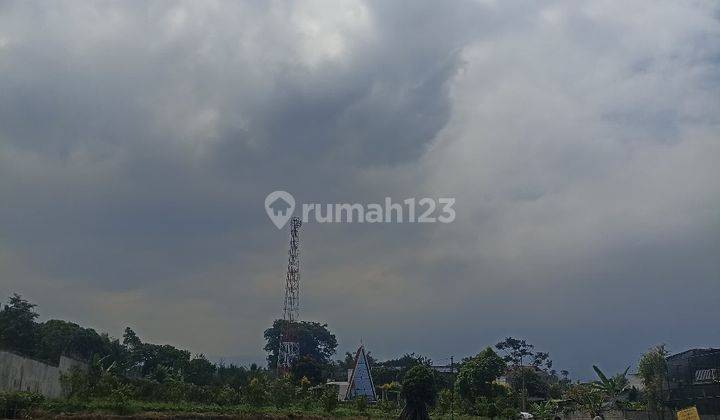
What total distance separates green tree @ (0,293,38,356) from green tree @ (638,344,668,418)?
2318 inches

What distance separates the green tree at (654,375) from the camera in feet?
153

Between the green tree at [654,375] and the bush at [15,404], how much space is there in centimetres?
4088

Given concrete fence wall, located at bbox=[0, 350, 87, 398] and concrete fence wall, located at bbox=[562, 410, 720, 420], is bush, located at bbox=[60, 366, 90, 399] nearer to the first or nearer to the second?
concrete fence wall, located at bbox=[0, 350, 87, 398]

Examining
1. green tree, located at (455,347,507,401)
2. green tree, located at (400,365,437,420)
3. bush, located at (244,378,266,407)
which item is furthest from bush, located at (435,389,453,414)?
green tree, located at (400,365,437,420)

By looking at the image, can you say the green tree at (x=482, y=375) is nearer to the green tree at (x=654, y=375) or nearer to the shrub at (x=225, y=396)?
the green tree at (x=654, y=375)

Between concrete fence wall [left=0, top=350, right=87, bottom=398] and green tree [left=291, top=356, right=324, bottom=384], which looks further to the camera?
green tree [left=291, top=356, right=324, bottom=384]

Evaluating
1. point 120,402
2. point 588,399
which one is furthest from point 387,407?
point 120,402

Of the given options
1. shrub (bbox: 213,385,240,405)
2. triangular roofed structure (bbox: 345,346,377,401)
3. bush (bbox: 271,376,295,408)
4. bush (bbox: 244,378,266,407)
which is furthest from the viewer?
triangular roofed structure (bbox: 345,346,377,401)

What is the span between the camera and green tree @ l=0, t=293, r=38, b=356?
6425cm

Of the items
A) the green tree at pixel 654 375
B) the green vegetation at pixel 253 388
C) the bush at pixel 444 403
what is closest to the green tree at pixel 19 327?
the green vegetation at pixel 253 388

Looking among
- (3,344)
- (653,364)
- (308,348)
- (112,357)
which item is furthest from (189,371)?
(308,348)

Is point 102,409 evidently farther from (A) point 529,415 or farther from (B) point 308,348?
(B) point 308,348

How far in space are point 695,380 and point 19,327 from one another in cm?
6277

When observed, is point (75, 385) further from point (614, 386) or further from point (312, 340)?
point (312, 340)
